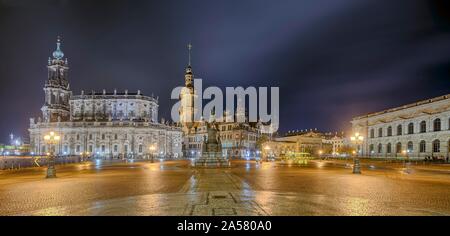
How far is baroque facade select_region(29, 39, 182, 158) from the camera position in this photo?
111000 millimetres

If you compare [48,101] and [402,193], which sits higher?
[48,101]

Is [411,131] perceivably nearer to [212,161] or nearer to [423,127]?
[423,127]

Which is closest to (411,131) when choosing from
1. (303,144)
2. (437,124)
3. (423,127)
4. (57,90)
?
(423,127)

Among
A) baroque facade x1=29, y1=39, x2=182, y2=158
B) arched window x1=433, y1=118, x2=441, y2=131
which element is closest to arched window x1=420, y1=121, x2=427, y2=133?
arched window x1=433, y1=118, x2=441, y2=131

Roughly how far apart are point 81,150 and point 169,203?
355ft

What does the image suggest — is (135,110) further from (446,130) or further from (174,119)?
(446,130)

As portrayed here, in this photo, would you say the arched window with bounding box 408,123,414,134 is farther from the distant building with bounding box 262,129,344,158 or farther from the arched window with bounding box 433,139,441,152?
the distant building with bounding box 262,129,344,158

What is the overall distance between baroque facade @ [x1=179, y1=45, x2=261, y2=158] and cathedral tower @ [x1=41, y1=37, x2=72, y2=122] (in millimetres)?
47859

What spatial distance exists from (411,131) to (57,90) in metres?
116

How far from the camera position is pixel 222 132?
13388 centimetres

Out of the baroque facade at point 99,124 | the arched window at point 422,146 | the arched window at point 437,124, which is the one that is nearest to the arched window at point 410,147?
the arched window at point 422,146
